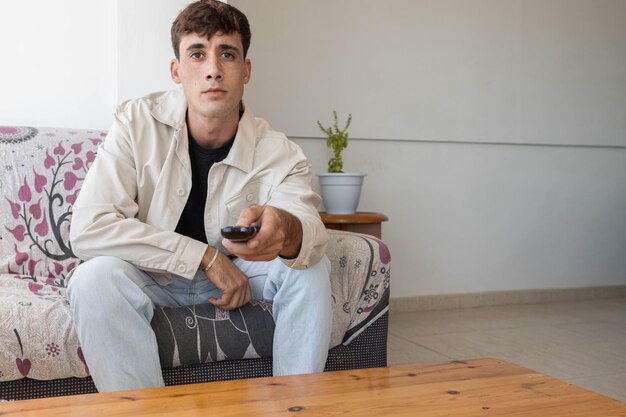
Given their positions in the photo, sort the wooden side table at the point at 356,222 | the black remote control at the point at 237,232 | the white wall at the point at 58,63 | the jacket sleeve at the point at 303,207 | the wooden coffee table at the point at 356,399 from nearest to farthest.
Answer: the wooden coffee table at the point at 356,399 < the black remote control at the point at 237,232 < the jacket sleeve at the point at 303,207 < the white wall at the point at 58,63 < the wooden side table at the point at 356,222

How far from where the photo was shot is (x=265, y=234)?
5.13 ft

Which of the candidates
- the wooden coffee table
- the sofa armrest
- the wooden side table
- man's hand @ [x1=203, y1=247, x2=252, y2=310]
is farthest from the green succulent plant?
the wooden coffee table

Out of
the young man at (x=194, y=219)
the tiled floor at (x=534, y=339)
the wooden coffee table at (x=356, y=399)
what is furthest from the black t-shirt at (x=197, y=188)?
the tiled floor at (x=534, y=339)

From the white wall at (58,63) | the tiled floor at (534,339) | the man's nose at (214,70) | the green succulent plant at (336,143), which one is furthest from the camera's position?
the green succulent plant at (336,143)

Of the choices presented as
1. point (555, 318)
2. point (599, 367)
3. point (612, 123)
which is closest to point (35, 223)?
point (599, 367)

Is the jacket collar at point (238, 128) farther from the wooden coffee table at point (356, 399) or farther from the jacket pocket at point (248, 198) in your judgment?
the wooden coffee table at point (356, 399)

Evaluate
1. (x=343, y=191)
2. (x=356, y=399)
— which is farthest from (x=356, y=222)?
(x=356, y=399)

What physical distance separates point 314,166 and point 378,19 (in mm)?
865

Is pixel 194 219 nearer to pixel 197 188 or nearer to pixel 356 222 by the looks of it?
pixel 197 188

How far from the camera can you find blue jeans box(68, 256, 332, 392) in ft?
5.37

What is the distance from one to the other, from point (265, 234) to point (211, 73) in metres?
0.64

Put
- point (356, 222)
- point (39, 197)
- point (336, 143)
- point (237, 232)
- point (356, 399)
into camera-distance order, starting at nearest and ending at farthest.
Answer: point (356, 399) < point (237, 232) < point (39, 197) < point (356, 222) < point (336, 143)

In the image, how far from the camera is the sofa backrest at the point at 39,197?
7.21ft

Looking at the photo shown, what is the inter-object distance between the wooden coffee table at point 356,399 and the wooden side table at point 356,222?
2.00 meters
